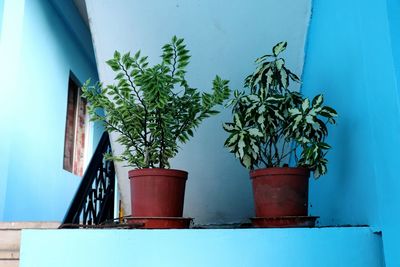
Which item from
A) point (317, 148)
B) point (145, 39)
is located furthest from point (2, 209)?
point (317, 148)

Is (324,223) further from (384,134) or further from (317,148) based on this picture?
(384,134)

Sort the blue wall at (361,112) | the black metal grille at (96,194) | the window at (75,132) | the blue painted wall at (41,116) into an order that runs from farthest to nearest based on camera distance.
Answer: the window at (75,132) < the blue painted wall at (41,116) < the black metal grille at (96,194) < the blue wall at (361,112)

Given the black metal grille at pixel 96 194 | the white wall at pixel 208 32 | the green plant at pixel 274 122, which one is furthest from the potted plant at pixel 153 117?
the white wall at pixel 208 32

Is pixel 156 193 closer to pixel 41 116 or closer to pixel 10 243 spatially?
pixel 10 243

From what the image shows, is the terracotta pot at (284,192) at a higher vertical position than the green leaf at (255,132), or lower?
lower

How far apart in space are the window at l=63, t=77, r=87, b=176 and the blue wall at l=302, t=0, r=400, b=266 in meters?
4.00

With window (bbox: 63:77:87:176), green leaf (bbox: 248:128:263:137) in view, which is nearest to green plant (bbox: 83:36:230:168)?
green leaf (bbox: 248:128:263:137)

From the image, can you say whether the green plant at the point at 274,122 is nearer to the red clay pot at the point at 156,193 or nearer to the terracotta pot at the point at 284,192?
the terracotta pot at the point at 284,192

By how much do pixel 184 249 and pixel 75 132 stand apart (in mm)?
4467

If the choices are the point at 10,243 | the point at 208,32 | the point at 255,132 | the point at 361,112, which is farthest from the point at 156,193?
the point at 10,243

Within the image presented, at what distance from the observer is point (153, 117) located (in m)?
1.65

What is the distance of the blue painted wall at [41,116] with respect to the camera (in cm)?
367

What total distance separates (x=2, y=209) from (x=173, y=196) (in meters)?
2.49

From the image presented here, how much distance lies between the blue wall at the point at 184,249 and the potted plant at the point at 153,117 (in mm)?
227
